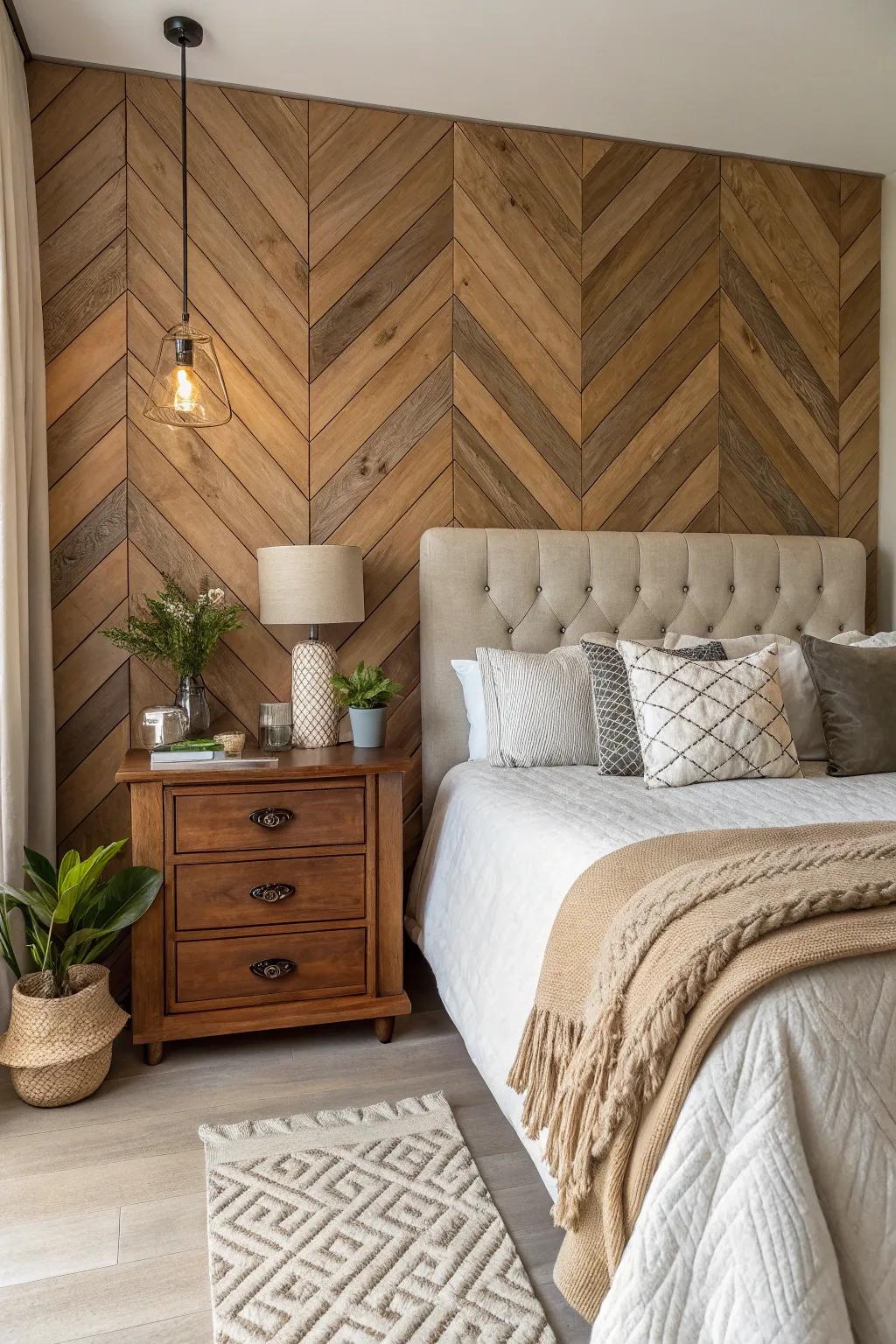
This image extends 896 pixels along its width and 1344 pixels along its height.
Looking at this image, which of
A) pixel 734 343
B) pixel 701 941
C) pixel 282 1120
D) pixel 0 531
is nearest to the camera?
pixel 701 941

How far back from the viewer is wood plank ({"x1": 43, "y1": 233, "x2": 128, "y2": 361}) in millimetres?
2639

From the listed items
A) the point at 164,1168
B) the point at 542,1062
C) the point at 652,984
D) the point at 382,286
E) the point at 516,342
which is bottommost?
the point at 164,1168

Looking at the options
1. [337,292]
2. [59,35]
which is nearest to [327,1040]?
[337,292]

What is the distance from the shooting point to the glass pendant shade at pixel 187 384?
101 inches

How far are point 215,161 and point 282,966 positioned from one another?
234 cm

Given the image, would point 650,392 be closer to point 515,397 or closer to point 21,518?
point 515,397

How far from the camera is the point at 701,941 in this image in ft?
3.90

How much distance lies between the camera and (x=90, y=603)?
2.68m

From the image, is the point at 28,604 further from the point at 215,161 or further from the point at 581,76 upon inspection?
the point at 581,76

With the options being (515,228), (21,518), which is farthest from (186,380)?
(515,228)

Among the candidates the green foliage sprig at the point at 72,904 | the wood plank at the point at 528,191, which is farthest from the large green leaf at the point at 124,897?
the wood plank at the point at 528,191

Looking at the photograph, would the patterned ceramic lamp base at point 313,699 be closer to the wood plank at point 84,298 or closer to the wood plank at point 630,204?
the wood plank at point 84,298

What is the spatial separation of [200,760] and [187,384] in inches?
42.4

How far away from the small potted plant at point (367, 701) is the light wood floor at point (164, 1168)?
0.79 metres
